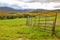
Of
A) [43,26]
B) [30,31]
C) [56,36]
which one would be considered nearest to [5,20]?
[30,31]

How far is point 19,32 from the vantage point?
3.92ft

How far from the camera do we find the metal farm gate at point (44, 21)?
1.24 m

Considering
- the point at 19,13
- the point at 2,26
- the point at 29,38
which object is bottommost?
the point at 29,38

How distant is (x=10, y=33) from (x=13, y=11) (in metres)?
0.21

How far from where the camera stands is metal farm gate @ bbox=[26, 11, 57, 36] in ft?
4.08

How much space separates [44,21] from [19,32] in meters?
0.26

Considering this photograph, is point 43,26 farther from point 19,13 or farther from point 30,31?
point 19,13

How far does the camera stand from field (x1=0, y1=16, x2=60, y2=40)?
3.88 feet

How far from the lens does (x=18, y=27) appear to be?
3.97 ft

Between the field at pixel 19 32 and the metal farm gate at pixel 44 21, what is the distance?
51 millimetres

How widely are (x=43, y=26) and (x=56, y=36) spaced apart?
0.16 meters

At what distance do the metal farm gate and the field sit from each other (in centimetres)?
5

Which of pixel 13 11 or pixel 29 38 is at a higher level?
pixel 13 11

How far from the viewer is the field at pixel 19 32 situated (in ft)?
3.88
